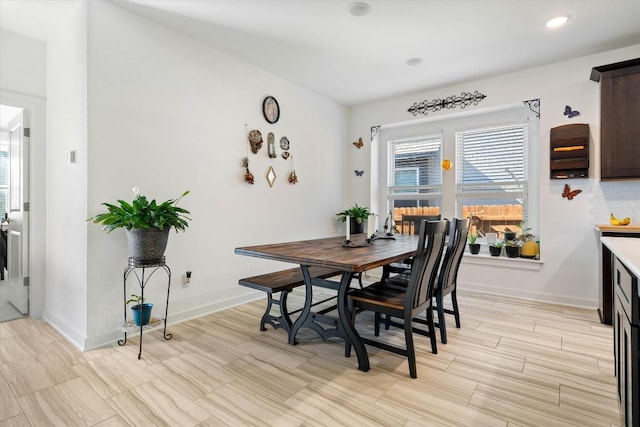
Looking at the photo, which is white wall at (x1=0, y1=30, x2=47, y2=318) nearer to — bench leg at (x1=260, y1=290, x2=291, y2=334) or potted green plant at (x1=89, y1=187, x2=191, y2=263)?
potted green plant at (x1=89, y1=187, x2=191, y2=263)

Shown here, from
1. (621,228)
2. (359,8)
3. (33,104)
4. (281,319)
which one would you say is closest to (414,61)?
(359,8)

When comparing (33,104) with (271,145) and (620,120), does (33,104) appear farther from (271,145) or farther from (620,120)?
(620,120)

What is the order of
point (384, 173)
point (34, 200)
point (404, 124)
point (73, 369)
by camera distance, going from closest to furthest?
point (73, 369)
point (34, 200)
point (404, 124)
point (384, 173)

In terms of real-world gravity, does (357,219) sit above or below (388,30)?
below

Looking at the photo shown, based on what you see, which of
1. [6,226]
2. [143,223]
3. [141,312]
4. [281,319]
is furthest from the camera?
[6,226]

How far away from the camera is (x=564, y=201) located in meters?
3.66

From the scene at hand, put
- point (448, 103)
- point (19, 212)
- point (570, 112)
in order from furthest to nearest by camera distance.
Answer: point (448, 103) → point (570, 112) → point (19, 212)

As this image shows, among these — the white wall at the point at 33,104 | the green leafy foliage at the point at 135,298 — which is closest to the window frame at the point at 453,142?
the green leafy foliage at the point at 135,298

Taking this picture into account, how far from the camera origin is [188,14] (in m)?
2.83

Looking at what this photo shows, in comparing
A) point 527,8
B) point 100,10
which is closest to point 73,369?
point 100,10

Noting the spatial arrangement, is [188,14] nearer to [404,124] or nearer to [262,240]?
[262,240]

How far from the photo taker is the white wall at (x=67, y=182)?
2.59 metres

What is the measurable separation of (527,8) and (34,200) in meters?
4.63

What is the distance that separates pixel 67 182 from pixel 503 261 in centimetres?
461
